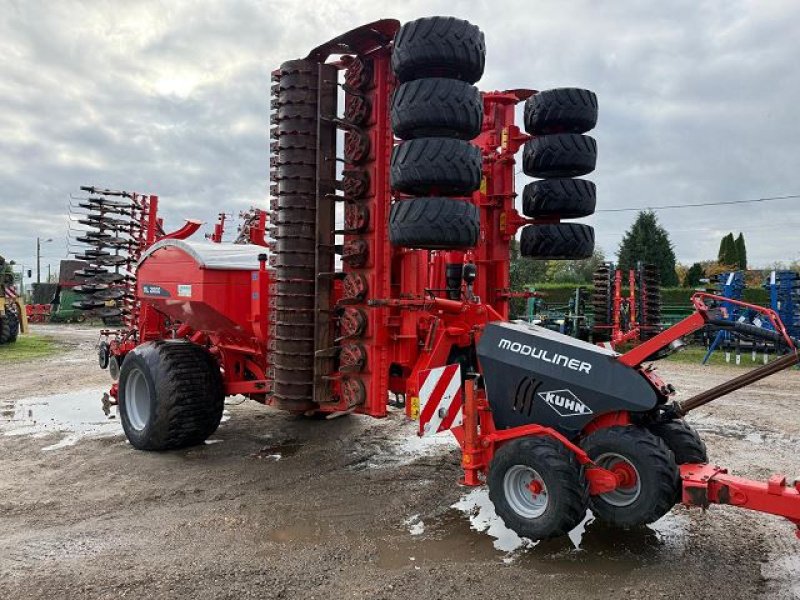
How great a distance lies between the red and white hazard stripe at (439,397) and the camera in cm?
440

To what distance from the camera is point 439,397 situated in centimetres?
443

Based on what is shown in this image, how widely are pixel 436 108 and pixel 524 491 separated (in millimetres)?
2321

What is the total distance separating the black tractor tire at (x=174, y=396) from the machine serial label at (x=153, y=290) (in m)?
0.48

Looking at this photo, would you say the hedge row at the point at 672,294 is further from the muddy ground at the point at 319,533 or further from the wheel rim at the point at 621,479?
the wheel rim at the point at 621,479

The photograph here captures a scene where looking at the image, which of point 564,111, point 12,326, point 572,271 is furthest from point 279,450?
point 572,271

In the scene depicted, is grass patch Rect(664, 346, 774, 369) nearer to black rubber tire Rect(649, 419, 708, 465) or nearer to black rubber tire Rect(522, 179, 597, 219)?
black rubber tire Rect(522, 179, 597, 219)

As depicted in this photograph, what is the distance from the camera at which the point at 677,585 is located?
3.41 m

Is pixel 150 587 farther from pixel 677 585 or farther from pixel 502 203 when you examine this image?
pixel 502 203

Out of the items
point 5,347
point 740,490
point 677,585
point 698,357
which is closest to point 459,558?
point 677,585

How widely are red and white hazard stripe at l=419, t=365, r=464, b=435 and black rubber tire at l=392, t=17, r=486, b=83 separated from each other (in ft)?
6.28

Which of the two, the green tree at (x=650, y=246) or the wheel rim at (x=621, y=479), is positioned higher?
the green tree at (x=650, y=246)

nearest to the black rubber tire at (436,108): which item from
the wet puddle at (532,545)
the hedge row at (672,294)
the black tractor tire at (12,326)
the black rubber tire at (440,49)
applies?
the black rubber tire at (440,49)

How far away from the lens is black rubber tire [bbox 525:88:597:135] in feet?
16.6

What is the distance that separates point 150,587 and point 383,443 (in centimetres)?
330
